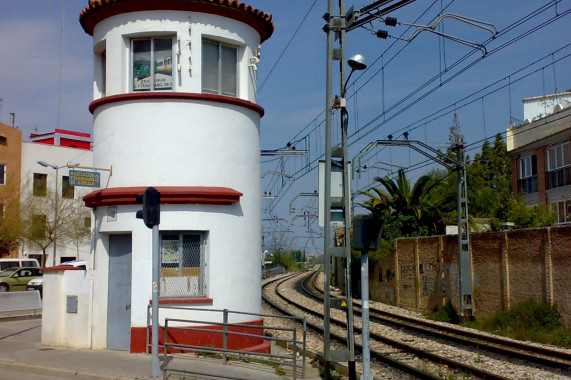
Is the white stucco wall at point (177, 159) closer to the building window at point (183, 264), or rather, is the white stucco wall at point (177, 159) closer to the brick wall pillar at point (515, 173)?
the building window at point (183, 264)

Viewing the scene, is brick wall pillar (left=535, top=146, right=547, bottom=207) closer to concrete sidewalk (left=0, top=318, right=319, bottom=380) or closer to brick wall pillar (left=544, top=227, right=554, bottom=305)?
brick wall pillar (left=544, top=227, right=554, bottom=305)

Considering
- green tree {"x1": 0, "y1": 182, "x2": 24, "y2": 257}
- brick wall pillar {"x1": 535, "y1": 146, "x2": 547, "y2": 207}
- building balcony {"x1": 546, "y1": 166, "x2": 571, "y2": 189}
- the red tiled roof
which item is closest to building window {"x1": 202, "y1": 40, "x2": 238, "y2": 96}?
the red tiled roof

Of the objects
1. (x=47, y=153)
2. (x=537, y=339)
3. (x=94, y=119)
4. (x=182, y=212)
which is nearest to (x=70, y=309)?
(x=182, y=212)

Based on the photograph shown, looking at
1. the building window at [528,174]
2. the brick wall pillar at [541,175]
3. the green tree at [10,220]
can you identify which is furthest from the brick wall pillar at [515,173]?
the green tree at [10,220]

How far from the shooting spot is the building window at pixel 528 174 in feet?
137

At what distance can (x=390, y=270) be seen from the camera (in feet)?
106

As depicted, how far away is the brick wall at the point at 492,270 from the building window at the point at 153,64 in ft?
39.6

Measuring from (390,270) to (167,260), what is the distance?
20.4 meters

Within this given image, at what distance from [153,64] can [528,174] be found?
34209 millimetres

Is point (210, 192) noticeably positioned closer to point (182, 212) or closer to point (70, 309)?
point (182, 212)

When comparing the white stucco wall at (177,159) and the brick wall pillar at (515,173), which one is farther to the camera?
the brick wall pillar at (515,173)

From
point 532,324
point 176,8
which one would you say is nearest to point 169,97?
point 176,8

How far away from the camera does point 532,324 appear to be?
18.9m

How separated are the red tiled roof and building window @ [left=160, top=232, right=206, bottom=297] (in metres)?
4.83
